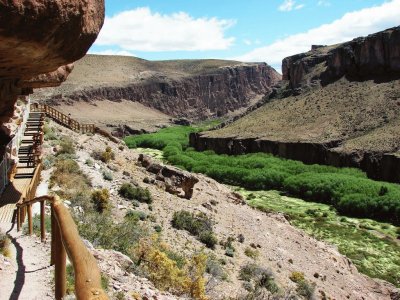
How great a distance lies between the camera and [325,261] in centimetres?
2695

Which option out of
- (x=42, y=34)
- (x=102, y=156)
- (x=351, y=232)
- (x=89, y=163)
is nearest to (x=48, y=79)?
(x=42, y=34)

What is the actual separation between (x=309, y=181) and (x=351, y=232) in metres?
19.7

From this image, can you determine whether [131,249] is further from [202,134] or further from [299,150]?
[202,134]

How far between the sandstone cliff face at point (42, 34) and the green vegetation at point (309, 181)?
51.3 metres

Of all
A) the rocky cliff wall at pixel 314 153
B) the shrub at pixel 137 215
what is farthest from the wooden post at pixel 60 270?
the rocky cliff wall at pixel 314 153

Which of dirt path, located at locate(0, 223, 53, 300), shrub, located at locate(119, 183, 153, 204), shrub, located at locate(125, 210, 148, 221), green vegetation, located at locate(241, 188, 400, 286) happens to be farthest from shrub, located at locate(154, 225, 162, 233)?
green vegetation, located at locate(241, 188, 400, 286)

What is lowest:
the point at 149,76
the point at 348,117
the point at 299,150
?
the point at 299,150

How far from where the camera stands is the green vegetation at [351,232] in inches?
1458

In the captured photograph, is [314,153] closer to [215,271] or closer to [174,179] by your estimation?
[174,179]

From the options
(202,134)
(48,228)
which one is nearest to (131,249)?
(48,228)

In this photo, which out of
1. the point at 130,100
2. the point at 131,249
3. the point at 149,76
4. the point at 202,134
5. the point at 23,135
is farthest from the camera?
the point at 149,76

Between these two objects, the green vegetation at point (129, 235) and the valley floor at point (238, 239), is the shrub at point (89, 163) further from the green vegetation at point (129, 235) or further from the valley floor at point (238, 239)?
the green vegetation at point (129, 235)

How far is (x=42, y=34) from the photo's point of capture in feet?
22.7

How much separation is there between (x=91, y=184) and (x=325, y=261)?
550 inches
